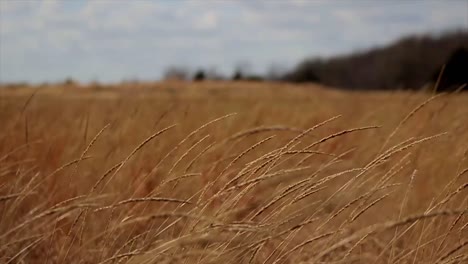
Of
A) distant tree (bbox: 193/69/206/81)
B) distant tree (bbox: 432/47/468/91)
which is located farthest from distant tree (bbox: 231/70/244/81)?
distant tree (bbox: 432/47/468/91)

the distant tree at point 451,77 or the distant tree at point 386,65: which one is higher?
the distant tree at point 451,77

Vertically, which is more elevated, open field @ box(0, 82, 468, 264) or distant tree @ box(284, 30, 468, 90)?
open field @ box(0, 82, 468, 264)

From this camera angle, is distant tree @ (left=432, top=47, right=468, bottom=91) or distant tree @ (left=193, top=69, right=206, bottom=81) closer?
distant tree @ (left=432, top=47, right=468, bottom=91)

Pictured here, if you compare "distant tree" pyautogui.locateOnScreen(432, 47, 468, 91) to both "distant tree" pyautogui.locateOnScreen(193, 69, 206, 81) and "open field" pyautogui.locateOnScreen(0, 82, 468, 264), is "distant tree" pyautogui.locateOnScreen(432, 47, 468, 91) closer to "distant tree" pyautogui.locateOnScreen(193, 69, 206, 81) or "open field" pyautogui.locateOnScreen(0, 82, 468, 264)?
"open field" pyautogui.locateOnScreen(0, 82, 468, 264)

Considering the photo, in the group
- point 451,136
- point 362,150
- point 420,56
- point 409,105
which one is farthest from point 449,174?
point 420,56

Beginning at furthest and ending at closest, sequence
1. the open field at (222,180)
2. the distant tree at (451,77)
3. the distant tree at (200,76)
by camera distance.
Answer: the distant tree at (200,76), the distant tree at (451,77), the open field at (222,180)

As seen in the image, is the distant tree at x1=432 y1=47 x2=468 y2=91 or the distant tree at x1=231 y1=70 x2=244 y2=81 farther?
the distant tree at x1=231 y1=70 x2=244 y2=81

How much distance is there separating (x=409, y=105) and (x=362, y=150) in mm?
1028

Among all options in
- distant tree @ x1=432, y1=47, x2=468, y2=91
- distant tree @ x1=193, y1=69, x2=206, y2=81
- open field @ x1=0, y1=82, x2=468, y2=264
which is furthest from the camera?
distant tree @ x1=193, y1=69, x2=206, y2=81

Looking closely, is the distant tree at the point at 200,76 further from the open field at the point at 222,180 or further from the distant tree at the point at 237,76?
the open field at the point at 222,180

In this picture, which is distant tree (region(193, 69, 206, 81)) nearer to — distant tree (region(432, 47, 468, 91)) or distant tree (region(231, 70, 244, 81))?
distant tree (region(231, 70, 244, 81))

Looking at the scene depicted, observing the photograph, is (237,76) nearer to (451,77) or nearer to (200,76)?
(200,76)

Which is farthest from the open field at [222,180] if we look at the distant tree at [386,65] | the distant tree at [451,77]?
the distant tree at [386,65]

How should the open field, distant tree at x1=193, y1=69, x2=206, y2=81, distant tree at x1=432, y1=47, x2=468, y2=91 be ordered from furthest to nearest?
distant tree at x1=193, y1=69, x2=206, y2=81
distant tree at x1=432, y1=47, x2=468, y2=91
the open field
